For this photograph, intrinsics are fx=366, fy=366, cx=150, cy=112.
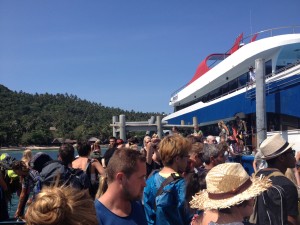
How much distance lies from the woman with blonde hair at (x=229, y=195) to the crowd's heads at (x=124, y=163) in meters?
0.47

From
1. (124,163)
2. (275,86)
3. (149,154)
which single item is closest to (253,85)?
(275,86)

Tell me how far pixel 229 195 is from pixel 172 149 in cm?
117

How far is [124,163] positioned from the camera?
239cm

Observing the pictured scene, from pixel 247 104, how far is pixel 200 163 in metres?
11.4

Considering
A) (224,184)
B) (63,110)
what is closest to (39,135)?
(63,110)

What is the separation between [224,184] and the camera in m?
2.18

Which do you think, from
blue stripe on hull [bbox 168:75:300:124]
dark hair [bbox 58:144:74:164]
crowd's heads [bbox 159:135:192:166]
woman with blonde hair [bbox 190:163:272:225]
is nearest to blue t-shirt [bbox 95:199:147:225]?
woman with blonde hair [bbox 190:163:272:225]

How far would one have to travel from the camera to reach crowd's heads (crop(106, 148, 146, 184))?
2.38 m

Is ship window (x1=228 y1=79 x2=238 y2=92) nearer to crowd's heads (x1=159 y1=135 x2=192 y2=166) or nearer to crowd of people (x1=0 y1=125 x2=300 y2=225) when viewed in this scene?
crowd of people (x1=0 y1=125 x2=300 y2=225)

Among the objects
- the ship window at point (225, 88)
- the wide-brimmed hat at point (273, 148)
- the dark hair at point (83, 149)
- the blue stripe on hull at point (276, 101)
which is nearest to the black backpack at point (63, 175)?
the dark hair at point (83, 149)

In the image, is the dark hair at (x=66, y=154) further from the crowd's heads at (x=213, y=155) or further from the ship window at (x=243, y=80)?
the ship window at (x=243, y=80)

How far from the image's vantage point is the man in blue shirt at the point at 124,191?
233 centimetres

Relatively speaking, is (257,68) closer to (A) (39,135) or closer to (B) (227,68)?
(B) (227,68)

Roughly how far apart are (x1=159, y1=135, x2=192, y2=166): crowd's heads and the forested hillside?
71534 millimetres
